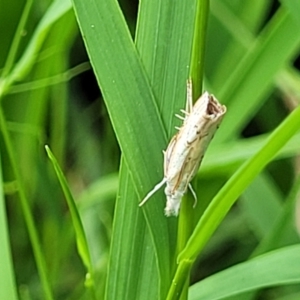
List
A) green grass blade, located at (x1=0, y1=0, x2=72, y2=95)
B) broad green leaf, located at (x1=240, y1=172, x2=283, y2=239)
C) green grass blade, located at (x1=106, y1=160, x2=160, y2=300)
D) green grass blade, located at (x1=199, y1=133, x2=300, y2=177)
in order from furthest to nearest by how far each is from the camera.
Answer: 1. broad green leaf, located at (x1=240, y1=172, x2=283, y2=239)
2. green grass blade, located at (x1=199, y1=133, x2=300, y2=177)
3. green grass blade, located at (x1=0, y1=0, x2=72, y2=95)
4. green grass blade, located at (x1=106, y1=160, x2=160, y2=300)

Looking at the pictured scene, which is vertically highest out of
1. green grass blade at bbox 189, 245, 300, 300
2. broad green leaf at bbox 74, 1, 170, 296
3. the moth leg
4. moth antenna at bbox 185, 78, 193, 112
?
moth antenna at bbox 185, 78, 193, 112

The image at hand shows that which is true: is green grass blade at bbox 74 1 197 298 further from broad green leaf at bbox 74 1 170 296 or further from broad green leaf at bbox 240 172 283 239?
broad green leaf at bbox 240 172 283 239

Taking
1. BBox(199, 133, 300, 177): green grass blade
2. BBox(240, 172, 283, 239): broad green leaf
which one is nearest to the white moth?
BBox(199, 133, 300, 177): green grass blade

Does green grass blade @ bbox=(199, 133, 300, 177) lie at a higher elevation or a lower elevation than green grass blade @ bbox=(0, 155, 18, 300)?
higher

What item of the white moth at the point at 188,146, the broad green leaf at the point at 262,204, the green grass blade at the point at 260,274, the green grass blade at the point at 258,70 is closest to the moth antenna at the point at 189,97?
the white moth at the point at 188,146

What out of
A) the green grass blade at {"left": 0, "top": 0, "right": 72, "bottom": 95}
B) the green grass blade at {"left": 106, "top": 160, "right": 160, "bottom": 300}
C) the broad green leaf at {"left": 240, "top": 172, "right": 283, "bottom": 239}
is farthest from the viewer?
the broad green leaf at {"left": 240, "top": 172, "right": 283, "bottom": 239}

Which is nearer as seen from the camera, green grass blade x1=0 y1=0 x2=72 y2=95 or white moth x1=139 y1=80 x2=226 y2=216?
white moth x1=139 y1=80 x2=226 y2=216
